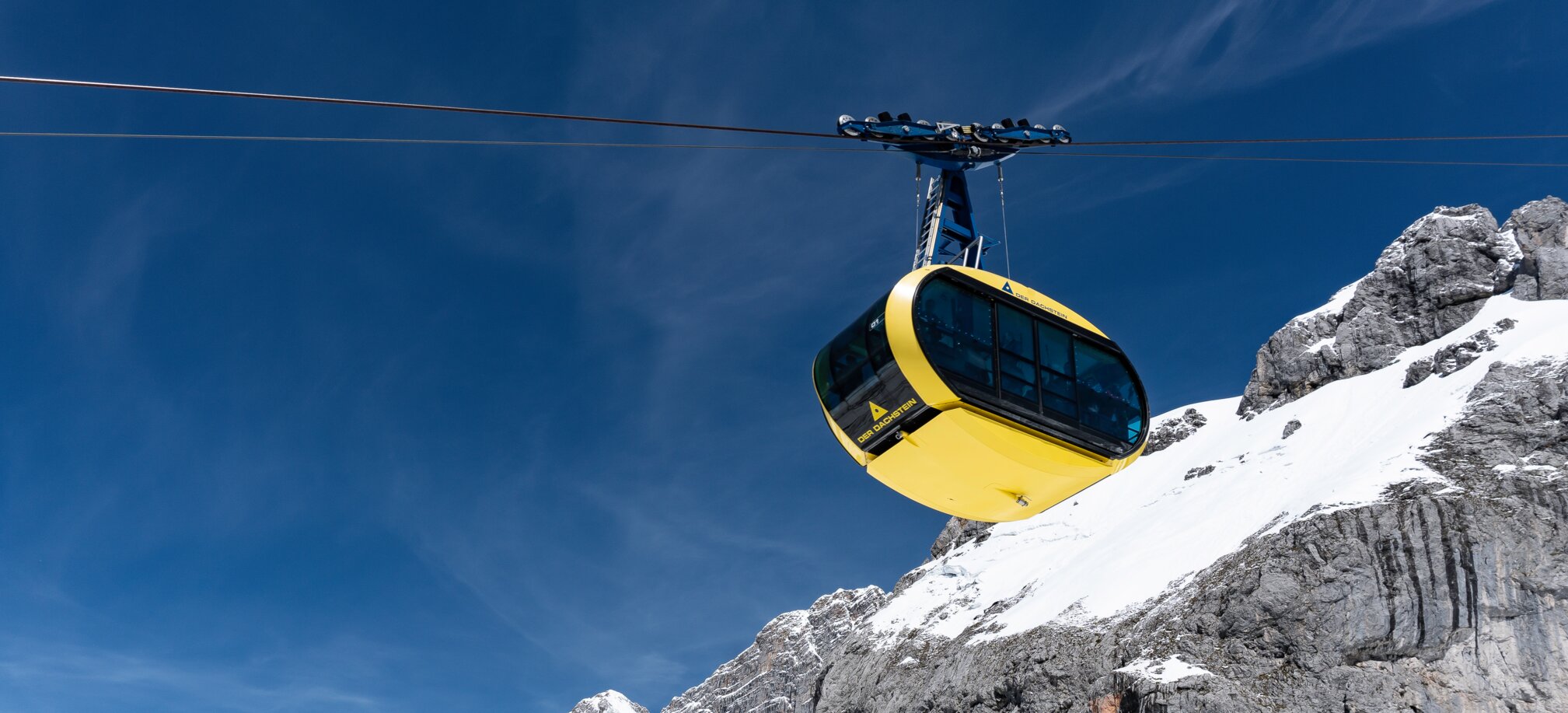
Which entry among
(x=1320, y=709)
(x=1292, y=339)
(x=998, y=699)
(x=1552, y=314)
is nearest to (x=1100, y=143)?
(x=1320, y=709)

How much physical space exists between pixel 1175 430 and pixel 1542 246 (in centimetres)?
3675

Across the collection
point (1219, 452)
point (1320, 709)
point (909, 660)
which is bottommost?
point (1320, 709)

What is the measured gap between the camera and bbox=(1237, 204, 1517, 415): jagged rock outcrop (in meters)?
85.2

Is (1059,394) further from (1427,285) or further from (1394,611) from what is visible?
(1427,285)

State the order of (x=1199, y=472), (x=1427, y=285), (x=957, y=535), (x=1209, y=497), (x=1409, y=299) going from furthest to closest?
(x=957, y=535)
(x=1199, y=472)
(x=1409, y=299)
(x=1427, y=285)
(x=1209, y=497)

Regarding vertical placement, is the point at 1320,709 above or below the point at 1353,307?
below

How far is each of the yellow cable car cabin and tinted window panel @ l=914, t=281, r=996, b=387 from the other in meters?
0.01

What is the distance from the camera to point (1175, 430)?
373 feet

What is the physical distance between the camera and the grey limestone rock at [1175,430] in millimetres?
112000

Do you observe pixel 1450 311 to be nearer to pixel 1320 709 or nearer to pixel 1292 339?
pixel 1292 339

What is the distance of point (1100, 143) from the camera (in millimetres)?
16891

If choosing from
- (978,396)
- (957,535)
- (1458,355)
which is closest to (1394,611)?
(1458,355)

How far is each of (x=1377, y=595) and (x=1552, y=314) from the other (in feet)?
105

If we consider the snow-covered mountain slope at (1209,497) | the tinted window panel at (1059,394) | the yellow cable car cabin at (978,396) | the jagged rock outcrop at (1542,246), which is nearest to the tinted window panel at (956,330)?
the yellow cable car cabin at (978,396)
